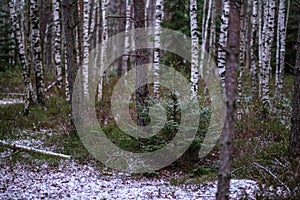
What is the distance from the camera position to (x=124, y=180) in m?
7.93

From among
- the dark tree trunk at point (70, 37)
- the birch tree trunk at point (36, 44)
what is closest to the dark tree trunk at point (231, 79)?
the dark tree trunk at point (70, 37)

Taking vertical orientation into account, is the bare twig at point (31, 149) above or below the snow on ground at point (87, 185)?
above

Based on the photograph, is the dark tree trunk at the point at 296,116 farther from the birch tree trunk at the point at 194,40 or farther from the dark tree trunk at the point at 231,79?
the birch tree trunk at the point at 194,40

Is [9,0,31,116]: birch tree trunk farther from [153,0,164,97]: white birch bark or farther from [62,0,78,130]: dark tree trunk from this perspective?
[153,0,164,97]: white birch bark

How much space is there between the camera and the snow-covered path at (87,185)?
271 inches

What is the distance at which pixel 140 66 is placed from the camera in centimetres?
940

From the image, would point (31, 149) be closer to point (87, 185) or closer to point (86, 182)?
point (86, 182)

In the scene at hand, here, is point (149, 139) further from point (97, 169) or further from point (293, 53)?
point (293, 53)

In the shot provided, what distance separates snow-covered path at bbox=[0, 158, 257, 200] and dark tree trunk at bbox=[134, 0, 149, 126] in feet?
5.88

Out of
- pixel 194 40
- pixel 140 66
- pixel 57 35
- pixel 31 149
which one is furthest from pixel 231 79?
pixel 57 35

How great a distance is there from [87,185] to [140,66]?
3424 millimetres

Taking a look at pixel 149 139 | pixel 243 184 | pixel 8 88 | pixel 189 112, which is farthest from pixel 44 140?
pixel 8 88

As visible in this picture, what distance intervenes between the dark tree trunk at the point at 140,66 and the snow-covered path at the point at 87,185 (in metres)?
1.79

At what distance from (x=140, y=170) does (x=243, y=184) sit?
2457mm
